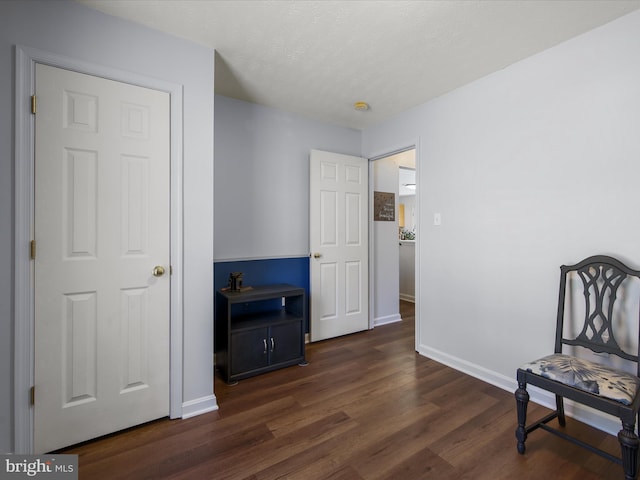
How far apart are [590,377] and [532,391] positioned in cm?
83

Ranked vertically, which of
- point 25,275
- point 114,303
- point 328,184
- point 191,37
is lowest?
point 114,303

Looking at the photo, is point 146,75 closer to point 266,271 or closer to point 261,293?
point 261,293

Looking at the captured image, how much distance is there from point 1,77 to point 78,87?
1.01 feet

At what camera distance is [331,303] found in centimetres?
347

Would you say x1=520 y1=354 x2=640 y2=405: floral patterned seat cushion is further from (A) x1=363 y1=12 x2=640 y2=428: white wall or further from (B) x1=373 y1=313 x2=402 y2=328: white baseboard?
(B) x1=373 y1=313 x2=402 y2=328: white baseboard

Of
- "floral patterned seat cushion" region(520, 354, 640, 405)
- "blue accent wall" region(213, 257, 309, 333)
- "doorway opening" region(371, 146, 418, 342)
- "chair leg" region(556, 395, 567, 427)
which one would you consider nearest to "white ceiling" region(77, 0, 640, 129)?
"doorway opening" region(371, 146, 418, 342)

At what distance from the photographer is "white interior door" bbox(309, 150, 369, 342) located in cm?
337

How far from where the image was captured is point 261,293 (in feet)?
8.75

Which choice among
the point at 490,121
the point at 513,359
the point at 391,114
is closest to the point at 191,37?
the point at 391,114

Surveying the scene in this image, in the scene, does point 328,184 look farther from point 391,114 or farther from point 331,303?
point 331,303

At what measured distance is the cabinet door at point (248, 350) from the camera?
2480 mm

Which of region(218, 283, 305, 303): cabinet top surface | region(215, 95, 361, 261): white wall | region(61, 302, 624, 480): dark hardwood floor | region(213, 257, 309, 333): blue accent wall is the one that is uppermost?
region(215, 95, 361, 261): white wall

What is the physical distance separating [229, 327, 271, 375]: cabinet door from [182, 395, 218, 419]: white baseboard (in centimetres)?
37

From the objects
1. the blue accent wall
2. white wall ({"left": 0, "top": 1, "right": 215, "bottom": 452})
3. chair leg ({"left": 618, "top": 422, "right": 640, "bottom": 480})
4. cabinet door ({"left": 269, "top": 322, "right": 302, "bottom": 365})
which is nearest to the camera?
chair leg ({"left": 618, "top": 422, "right": 640, "bottom": 480})
